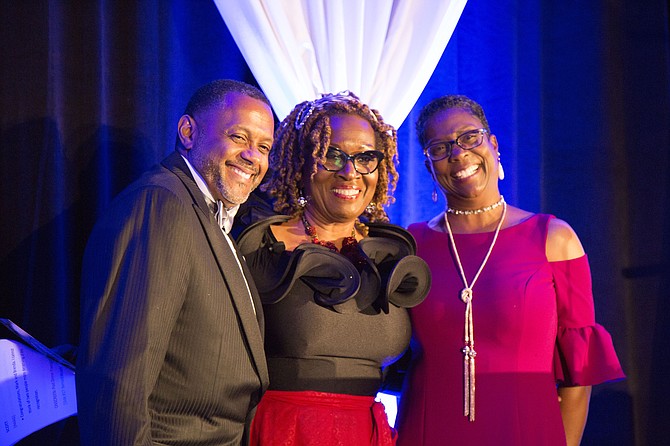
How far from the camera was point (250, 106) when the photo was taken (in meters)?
1.95

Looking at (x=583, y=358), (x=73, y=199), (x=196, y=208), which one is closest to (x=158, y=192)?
(x=196, y=208)

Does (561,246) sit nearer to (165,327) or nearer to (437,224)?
(437,224)

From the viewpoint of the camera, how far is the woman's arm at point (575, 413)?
234 cm

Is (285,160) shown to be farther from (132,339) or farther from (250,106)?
(132,339)

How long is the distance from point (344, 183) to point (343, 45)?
822 millimetres

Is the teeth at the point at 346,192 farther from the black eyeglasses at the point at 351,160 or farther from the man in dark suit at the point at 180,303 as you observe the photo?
the man in dark suit at the point at 180,303

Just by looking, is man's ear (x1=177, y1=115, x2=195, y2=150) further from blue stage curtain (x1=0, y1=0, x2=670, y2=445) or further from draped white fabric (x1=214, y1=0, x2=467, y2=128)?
draped white fabric (x1=214, y1=0, x2=467, y2=128)

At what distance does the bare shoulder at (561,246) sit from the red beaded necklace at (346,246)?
686mm

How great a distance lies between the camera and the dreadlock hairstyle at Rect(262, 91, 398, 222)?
7.74 feet

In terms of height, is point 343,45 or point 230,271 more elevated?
point 343,45

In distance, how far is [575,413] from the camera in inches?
92.4

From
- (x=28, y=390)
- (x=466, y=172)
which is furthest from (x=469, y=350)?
(x=28, y=390)

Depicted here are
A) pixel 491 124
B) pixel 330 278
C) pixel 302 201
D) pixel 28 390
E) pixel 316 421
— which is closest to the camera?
pixel 28 390

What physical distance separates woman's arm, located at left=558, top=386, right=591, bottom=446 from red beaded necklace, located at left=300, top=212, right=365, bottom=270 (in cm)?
91
